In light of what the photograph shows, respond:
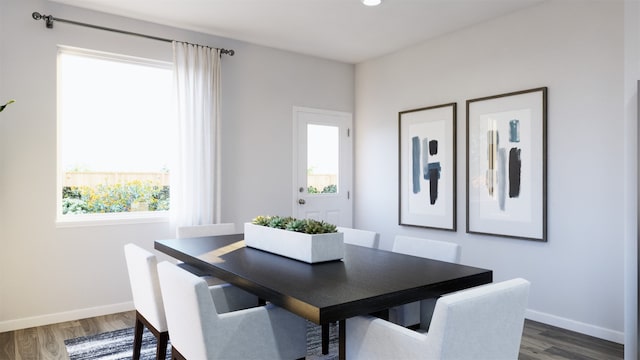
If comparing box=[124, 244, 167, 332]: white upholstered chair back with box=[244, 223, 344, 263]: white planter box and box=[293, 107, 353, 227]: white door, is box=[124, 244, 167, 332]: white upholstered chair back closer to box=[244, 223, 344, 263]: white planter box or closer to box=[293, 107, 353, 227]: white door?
box=[244, 223, 344, 263]: white planter box

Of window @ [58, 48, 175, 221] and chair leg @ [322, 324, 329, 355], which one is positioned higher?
window @ [58, 48, 175, 221]

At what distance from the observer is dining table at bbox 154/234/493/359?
150 cm

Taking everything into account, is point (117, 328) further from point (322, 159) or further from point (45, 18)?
point (322, 159)

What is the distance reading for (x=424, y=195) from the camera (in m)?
4.49

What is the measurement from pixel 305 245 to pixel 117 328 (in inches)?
84.1

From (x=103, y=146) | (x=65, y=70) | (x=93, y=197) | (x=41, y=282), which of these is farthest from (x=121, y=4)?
(x=41, y=282)

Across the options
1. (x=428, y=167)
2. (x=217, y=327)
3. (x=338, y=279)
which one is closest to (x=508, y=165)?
(x=428, y=167)

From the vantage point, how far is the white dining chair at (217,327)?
157 centimetres

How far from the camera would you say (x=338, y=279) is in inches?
71.1

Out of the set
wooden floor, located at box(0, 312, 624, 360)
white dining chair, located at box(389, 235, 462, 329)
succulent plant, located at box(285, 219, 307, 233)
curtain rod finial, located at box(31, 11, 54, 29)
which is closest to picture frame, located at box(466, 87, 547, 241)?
wooden floor, located at box(0, 312, 624, 360)

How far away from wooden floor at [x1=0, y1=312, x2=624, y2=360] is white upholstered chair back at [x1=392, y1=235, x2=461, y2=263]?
989 mm

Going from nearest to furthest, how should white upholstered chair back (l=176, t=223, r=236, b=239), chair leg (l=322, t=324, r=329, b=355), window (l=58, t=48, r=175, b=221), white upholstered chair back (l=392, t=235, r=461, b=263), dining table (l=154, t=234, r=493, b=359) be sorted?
dining table (l=154, t=234, r=493, b=359) → white upholstered chair back (l=392, t=235, r=461, b=263) → chair leg (l=322, t=324, r=329, b=355) → white upholstered chair back (l=176, t=223, r=236, b=239) → window (l=58, t=48, r=175, b=221)

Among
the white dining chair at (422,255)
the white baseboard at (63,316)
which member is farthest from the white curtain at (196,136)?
the white dining chair at (422,255)

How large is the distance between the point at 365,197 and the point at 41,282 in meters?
3.38
